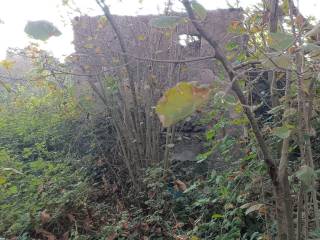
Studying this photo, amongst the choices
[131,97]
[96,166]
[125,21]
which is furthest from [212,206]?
[125,21]

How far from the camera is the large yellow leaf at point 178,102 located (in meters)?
0.69

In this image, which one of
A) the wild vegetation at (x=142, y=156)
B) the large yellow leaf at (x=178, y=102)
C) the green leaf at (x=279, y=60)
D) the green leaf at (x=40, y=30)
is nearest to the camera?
the large yellow leaf at (x=178, y=102)

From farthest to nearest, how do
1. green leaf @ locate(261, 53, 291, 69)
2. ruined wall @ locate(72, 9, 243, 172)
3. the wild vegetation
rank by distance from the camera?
ruined wall @ locate(72, 9, 243, 172)
the wild vegetation
green leaf @ locate(261, 53, 291, 69)

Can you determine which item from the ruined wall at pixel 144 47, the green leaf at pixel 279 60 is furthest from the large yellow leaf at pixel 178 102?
the ruined wall at pixel 144 47

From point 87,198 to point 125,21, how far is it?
87.9 inches

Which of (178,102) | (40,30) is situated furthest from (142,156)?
(178,102)

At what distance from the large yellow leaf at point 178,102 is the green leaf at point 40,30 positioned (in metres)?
0.34

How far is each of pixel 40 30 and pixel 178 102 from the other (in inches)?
14.8

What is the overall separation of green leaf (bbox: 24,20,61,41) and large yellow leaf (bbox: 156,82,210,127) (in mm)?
339

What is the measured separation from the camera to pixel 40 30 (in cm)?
87

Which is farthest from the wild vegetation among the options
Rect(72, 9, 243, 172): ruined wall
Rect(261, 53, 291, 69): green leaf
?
Rect(261, 53, 291, 69): green leaf

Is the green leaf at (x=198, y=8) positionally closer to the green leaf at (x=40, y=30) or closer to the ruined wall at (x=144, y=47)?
the green leaf at (x=40, y=30)

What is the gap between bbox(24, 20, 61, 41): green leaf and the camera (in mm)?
867

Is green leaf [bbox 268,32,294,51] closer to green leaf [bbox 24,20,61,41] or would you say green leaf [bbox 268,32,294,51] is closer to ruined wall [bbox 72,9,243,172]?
green leaf [bbox 24,20,61,41]
